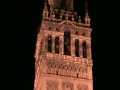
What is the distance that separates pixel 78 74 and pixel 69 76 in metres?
0.93

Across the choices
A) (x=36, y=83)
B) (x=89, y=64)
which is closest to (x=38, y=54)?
(x=36, y=83)

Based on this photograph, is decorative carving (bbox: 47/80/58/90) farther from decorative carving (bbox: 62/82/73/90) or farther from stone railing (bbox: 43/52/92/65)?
stone railing (bbox: 43/52/92/65)

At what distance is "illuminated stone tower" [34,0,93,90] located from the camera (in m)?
37.3

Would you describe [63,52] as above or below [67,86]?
above

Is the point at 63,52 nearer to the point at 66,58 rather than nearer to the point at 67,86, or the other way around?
the point at 66,58

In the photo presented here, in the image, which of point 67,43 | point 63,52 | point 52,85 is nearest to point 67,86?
point 52,85

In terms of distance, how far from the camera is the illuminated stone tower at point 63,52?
37.3m

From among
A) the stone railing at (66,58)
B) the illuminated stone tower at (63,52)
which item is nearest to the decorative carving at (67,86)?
the illuminated stone tower at (63,52)

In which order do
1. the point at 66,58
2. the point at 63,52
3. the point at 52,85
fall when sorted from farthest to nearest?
the point at 63,52 → the point at 66,58 → the point at 52,85

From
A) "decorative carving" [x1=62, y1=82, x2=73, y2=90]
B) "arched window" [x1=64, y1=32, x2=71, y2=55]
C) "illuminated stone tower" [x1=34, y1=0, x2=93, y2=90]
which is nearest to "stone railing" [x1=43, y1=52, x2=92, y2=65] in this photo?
"illuminated stone tower" [x1=34, y1=0, x2=93, y2=90]

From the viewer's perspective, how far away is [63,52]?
3881cm

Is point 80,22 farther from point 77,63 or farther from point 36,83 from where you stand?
point 36,83

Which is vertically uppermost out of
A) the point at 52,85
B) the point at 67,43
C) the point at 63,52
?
the point at 67,43

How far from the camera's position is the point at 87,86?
3744 centimetres
